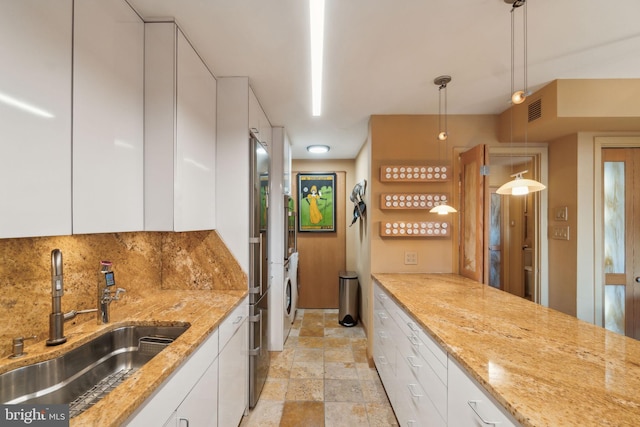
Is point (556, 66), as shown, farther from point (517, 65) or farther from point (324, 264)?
point (324, 264)

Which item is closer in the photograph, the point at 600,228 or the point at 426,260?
the point at 600,228

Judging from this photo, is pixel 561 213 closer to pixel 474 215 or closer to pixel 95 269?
pixel 474 215

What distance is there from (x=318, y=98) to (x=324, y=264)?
2.93m

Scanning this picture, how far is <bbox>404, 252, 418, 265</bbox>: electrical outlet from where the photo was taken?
109 inches

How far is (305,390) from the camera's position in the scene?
2.40m

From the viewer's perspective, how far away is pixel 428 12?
1.44 m

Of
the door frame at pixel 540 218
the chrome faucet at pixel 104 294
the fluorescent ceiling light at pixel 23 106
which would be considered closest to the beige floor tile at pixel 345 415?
the chrome faucet at pixel 104 294

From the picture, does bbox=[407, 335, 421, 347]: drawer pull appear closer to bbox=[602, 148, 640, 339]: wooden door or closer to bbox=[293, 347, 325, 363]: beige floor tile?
bbox=[293, 347, 325, 363]: beige floor tile

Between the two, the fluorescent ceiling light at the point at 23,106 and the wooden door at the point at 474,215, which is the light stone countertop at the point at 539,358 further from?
the fluorescent ceiling light at the point at 23,106

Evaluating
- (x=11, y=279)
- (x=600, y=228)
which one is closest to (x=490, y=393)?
(x=11, y=279)

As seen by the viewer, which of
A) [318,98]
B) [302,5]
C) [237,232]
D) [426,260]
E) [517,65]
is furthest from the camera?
[426,260]

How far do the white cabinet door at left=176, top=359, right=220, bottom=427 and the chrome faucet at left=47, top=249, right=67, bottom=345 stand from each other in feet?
1.97

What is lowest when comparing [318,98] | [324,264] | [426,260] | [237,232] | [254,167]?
[324,264]

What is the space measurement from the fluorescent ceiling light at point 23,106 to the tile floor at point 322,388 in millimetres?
2169
